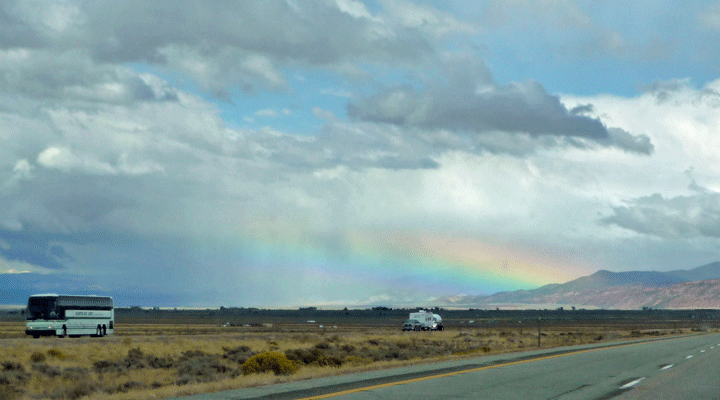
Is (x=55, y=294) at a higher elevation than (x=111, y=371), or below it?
higher

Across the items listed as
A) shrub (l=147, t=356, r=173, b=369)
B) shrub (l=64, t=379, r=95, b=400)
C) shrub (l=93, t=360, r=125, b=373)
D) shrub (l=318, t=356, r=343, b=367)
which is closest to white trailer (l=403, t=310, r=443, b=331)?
shrub (l=147, t=356, r=173, b=369)

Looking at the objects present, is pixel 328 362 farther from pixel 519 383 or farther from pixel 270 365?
pixel 519 383

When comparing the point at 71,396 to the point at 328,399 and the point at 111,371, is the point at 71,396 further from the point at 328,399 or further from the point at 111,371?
the point at 328,399

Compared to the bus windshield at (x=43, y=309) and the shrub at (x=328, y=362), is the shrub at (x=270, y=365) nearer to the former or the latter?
the shrub at (x=328, y=362)

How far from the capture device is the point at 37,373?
3531 centimetres

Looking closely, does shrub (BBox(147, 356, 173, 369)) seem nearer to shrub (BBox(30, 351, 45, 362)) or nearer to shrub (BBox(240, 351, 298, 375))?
shrub (BBox(30, 351, 45, 362))

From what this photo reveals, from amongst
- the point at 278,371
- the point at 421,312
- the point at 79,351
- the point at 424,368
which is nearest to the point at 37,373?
the point at 79,351

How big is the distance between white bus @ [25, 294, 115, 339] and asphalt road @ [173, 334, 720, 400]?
125 ft

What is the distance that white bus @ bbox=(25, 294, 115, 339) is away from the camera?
181 feet

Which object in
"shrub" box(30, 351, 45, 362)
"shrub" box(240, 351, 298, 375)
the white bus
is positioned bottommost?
"shrub" box(240, 351, 298, 375)

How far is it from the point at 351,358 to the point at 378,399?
1059 inches

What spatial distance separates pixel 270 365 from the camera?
34.6 m

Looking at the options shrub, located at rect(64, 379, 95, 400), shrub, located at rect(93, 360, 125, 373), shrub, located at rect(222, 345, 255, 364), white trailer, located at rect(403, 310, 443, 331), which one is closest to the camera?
shrub, located at rect(64, 379, 95, 400)

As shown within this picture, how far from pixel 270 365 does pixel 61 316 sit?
2764 cm
